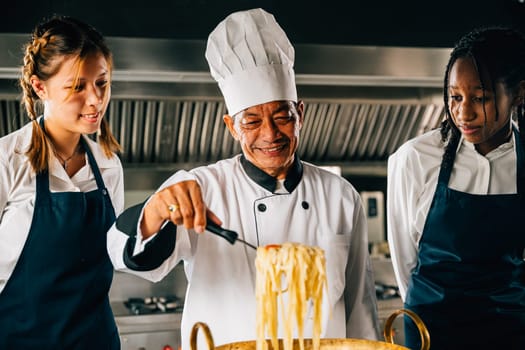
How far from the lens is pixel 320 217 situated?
103 inches

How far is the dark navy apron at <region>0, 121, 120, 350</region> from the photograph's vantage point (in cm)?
269

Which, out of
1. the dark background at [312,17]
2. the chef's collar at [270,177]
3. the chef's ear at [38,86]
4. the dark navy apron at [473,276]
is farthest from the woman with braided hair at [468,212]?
the chef's ear at [38,86]

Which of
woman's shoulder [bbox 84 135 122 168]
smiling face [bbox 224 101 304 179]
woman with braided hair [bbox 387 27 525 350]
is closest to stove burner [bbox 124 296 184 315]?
woman's shoulder [bbox 84 135 122 168]

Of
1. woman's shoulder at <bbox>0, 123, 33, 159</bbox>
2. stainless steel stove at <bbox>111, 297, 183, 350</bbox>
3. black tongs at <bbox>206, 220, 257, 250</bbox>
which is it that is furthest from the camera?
stainless steel stove at <bbox>111, 297, 183, 350</bbox>

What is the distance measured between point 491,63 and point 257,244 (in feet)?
4.77

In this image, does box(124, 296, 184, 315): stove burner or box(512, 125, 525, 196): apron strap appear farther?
box(124, 296, 184, 315): stove burner

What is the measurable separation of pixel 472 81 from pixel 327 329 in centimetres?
139

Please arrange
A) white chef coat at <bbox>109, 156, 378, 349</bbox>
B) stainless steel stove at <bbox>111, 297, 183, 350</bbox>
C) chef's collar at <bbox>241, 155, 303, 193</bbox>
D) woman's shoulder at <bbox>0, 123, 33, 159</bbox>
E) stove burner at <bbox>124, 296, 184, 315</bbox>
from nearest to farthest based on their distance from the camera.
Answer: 1. white chef coat at <bbox>109, 156, 378, 349</bbox>
2. chef's collar at <bbox>241, 155, 303, 193</bbox>
3. woman's shoulder at <bbox>0, 123, 33, 159</bbox>
4. stainless steel stove at <bbox>111, 297, 183, 350</bbox>
5. stove burner at <bbox>124, 296, 184, 315</bbox>

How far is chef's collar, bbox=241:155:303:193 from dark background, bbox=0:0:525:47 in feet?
5.28

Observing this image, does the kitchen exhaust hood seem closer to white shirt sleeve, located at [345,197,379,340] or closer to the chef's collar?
the chef's collar

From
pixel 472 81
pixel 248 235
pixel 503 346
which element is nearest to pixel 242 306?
pixel 248 235

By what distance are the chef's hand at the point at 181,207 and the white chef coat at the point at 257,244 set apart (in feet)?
0.99

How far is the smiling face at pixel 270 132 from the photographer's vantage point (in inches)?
98.0

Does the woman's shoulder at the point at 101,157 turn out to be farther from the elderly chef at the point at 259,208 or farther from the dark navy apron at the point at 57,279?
the elderly chef at the point at 259,208
